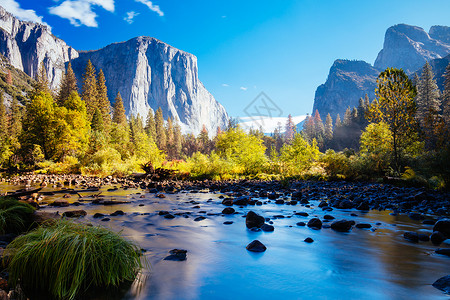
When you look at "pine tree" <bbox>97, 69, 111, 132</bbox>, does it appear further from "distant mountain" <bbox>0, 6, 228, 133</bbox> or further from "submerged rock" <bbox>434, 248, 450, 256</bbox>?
"distant mountain" <bbox>0, 6, 228, 133</bbox>

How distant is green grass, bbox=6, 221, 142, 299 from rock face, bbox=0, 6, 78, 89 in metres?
172

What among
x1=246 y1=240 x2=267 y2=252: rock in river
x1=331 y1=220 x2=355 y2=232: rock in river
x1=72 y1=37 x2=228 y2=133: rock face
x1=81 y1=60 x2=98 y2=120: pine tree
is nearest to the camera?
x1=246 y1=240 x2=267 y2=252: rock in river

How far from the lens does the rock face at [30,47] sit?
142375 mm

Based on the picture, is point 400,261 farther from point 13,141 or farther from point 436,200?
point 13,141

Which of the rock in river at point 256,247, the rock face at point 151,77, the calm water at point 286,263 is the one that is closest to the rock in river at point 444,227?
the calm water at point 286,263

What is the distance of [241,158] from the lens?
21938 mm

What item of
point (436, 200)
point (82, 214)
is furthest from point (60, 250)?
point (436, 200)

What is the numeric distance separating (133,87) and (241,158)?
15093 cm

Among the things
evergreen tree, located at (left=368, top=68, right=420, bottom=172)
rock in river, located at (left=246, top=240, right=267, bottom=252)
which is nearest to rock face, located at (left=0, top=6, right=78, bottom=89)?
evergreen tree, located at (left=368, top=68, right=420, bottom=172)

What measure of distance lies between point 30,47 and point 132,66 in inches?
2459

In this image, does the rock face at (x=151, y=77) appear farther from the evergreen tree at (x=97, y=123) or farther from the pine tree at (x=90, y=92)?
the evergreen tree at (x=97, y=123)

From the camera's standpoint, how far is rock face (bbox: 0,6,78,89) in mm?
142375

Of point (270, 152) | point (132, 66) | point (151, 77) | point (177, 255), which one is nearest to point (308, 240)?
point (177, 255)

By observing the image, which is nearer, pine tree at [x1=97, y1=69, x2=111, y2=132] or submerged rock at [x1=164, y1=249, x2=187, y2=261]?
submerged rock at [x1=164, y1=249, x2=187, y2=261]
